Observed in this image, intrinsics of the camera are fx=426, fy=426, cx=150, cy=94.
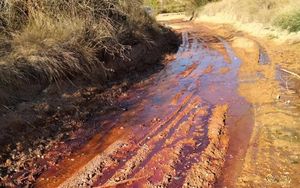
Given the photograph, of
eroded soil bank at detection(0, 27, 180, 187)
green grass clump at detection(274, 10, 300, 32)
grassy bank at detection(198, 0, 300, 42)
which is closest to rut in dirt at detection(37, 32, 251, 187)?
eroded soil bank at detection(0, 27, 180, 187)

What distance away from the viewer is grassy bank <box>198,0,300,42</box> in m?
16.1

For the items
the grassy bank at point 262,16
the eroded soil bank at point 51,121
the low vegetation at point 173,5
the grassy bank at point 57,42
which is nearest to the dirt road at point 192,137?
the eroded soil bank at point 51,121

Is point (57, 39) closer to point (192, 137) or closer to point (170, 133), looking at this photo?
point (170, 133)

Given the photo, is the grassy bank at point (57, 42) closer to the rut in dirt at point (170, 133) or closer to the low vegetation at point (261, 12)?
the rut in dirt at point (170, 133)

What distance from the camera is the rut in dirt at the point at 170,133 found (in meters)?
5.72

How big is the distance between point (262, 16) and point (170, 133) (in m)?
14.2

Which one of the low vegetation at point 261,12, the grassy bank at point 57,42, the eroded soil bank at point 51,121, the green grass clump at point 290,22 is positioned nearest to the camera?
the eroded soil bank at point 51,121

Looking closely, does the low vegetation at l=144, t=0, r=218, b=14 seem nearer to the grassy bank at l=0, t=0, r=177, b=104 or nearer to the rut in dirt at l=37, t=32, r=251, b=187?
the grassy bank at l=0, t=0, r=177, b=104

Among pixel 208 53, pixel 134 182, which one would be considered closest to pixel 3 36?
pixel 134 182

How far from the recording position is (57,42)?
9.43m

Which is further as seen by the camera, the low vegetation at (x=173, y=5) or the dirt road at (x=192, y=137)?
the low vegetation at (x=173, y=5)

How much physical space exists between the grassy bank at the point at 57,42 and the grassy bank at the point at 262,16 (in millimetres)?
6667

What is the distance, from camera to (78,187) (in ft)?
18.0

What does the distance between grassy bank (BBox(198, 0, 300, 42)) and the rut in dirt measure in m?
5.24
